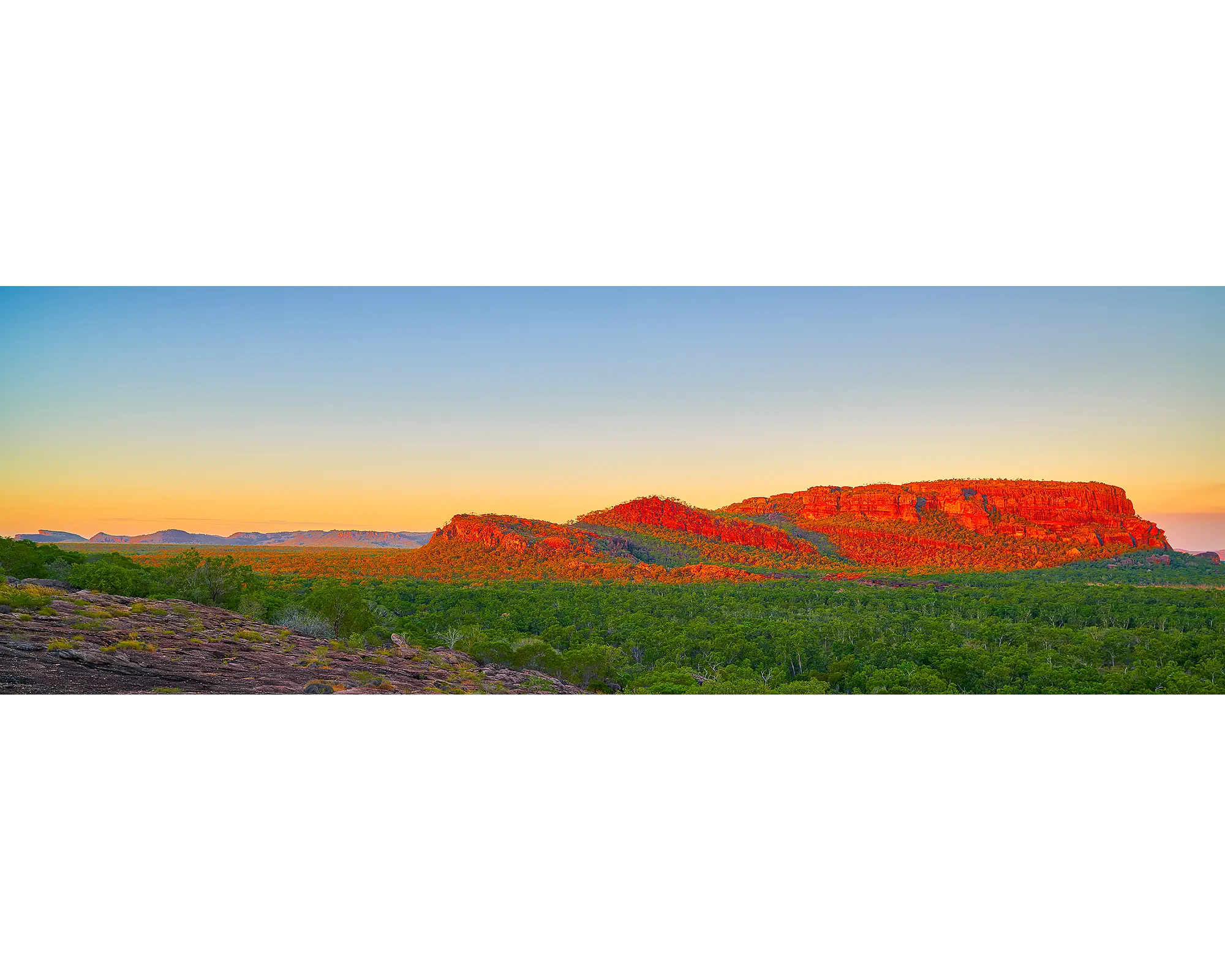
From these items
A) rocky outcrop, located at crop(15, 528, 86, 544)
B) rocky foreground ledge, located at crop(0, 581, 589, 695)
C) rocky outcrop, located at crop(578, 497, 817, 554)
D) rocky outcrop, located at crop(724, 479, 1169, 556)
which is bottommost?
rocky foreground ledge, located at crop(0, 581, 589, 695)

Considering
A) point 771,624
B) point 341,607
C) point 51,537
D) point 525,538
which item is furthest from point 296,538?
point 771,624

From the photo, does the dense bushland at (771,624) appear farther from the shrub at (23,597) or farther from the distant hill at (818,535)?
the shrub at (23,597)

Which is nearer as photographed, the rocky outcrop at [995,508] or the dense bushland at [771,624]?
the dense bushland at [771,624]

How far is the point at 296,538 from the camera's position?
12.1 metres

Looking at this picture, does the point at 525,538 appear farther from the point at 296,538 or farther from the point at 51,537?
the point at 51,537

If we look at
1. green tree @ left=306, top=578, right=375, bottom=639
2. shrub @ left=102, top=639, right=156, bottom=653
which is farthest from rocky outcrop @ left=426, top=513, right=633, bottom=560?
shrub @ left=102, top=639, right=156, bottom=653

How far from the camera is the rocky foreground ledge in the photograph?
8.70 metres

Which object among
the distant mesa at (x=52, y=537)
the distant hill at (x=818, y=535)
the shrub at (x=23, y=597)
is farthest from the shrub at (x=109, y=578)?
the distant hill at (x=818, y=535)

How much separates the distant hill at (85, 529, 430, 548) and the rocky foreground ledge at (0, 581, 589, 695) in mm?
1320

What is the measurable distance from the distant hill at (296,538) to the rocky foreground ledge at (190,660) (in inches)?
52.0

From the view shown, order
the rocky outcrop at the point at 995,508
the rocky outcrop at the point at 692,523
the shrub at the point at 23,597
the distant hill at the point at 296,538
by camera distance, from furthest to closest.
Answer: the rocky outcrop at the point at 995,508, the rocky outcrop at the point at 692,523, the distant hill at the point at 296,538, the shrub at the point at 23,597

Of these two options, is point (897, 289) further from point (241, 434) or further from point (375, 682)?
point (241, 434)

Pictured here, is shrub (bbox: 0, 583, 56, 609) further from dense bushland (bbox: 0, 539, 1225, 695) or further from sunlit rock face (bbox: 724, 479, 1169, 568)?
sunlit rock face (bbox: 724, 479, 1169, 568)

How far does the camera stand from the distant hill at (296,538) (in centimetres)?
1164
